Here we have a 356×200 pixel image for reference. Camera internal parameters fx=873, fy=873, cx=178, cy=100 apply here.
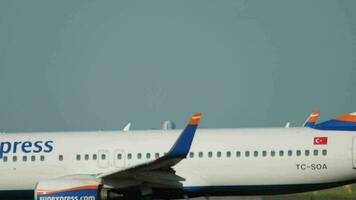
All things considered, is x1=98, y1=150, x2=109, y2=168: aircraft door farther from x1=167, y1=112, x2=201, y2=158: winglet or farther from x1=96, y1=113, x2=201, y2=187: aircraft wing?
x1=167, y1=112, x2=201, y2=158: winglet

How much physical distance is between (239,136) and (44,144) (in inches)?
255

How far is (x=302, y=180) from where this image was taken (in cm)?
2795

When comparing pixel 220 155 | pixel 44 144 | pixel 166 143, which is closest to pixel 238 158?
pixel 220 155

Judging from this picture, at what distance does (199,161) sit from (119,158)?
2612 millimetres

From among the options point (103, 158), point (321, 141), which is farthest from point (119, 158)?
point (321, 141)

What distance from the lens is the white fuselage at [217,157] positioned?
91.5ft

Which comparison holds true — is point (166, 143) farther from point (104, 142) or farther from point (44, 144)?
point (44, 144)

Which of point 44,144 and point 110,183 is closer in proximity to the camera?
point 110,183

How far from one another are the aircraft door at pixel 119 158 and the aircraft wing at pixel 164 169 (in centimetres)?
102

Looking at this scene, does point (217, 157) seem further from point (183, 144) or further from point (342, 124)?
point (342, 124)

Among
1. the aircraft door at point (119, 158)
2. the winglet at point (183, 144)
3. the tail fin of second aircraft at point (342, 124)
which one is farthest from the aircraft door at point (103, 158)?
the tail fin of second aircraft at point (342, 124)

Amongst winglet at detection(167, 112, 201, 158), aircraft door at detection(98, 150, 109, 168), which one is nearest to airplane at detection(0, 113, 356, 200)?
aircraft door at detection(98, 150, 109, 168)

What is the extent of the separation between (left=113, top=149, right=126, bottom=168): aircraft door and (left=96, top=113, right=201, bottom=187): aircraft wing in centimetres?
102

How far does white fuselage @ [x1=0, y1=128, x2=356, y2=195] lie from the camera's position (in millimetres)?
27891
